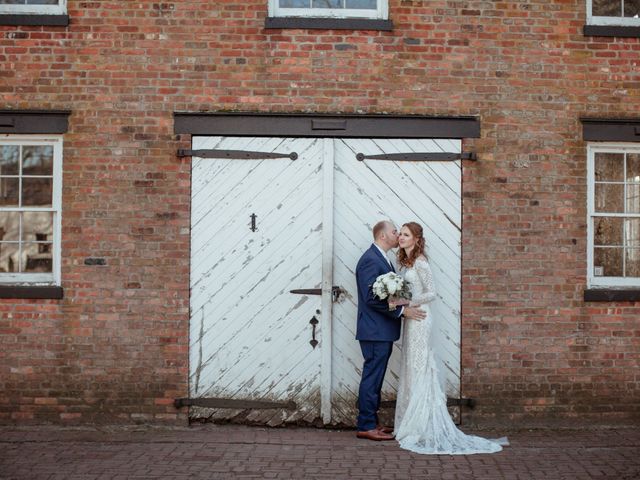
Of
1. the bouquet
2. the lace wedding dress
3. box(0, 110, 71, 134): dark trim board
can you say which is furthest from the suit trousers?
box(0, 110, 71, 134): dark trim board

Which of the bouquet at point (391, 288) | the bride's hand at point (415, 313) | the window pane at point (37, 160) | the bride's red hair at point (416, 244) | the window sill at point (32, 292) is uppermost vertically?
the window pane at point (37, 160)

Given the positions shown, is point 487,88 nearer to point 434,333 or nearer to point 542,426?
point 434,333

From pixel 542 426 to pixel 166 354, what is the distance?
4.09 metres

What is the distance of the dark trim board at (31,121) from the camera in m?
8.05

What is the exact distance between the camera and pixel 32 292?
8016 mm

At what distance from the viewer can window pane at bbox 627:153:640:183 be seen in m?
8.48

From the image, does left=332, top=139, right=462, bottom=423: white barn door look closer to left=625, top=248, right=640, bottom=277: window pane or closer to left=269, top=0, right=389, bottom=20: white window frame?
left=269, top=0, right=389, bottom=20: white window frame

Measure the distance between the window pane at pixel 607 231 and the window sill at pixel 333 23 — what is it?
3154mm

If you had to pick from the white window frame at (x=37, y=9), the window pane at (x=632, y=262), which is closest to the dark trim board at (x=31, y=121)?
the white window frame at (x=37, y=9)

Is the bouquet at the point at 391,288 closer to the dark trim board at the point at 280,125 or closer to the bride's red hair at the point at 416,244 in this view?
the bride's red hair at the point at 416,244

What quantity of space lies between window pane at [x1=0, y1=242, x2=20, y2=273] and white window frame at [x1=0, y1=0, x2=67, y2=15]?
251 centimetres

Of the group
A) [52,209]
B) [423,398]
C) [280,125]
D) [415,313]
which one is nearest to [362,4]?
[280,125]

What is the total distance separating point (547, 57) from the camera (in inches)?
326

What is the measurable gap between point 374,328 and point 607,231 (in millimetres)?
2935
